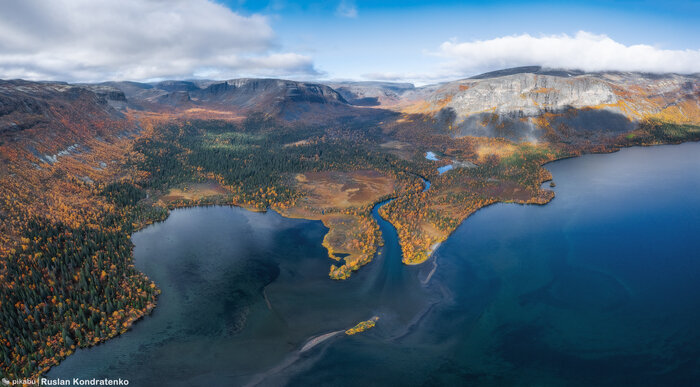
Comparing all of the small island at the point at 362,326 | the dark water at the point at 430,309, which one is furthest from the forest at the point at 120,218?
the small island at the point at 362,326

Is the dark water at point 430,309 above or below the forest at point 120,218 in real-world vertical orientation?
below

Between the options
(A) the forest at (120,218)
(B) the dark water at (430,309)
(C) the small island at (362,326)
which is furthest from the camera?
(C) the small island at (362,326)

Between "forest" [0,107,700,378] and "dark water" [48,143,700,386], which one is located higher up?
"forest" [0,107,700,378]

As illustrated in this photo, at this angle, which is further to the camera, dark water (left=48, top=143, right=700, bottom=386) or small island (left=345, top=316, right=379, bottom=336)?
small island (left=345, top=316, right=379, bottom=336)

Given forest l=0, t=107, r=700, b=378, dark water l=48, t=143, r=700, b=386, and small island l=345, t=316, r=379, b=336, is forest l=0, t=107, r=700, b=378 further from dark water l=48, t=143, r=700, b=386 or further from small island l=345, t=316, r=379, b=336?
small island l=345, t=316, r=379, b=336

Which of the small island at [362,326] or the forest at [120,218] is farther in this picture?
the small island at [362,326]

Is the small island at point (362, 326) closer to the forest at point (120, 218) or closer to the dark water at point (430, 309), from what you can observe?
the dark water at point (430, 309)

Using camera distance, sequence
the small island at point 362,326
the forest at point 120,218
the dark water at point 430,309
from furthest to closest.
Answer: the small island at point 362,326
the forest at point 120,218
the dark water at point 430,309

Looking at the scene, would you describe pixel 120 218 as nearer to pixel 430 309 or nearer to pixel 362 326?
pixel 362 326

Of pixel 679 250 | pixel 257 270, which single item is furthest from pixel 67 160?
pixel 679 250

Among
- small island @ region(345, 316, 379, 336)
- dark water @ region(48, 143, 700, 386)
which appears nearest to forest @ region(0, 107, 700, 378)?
dark water @ region(48, 143, 700, 386)
